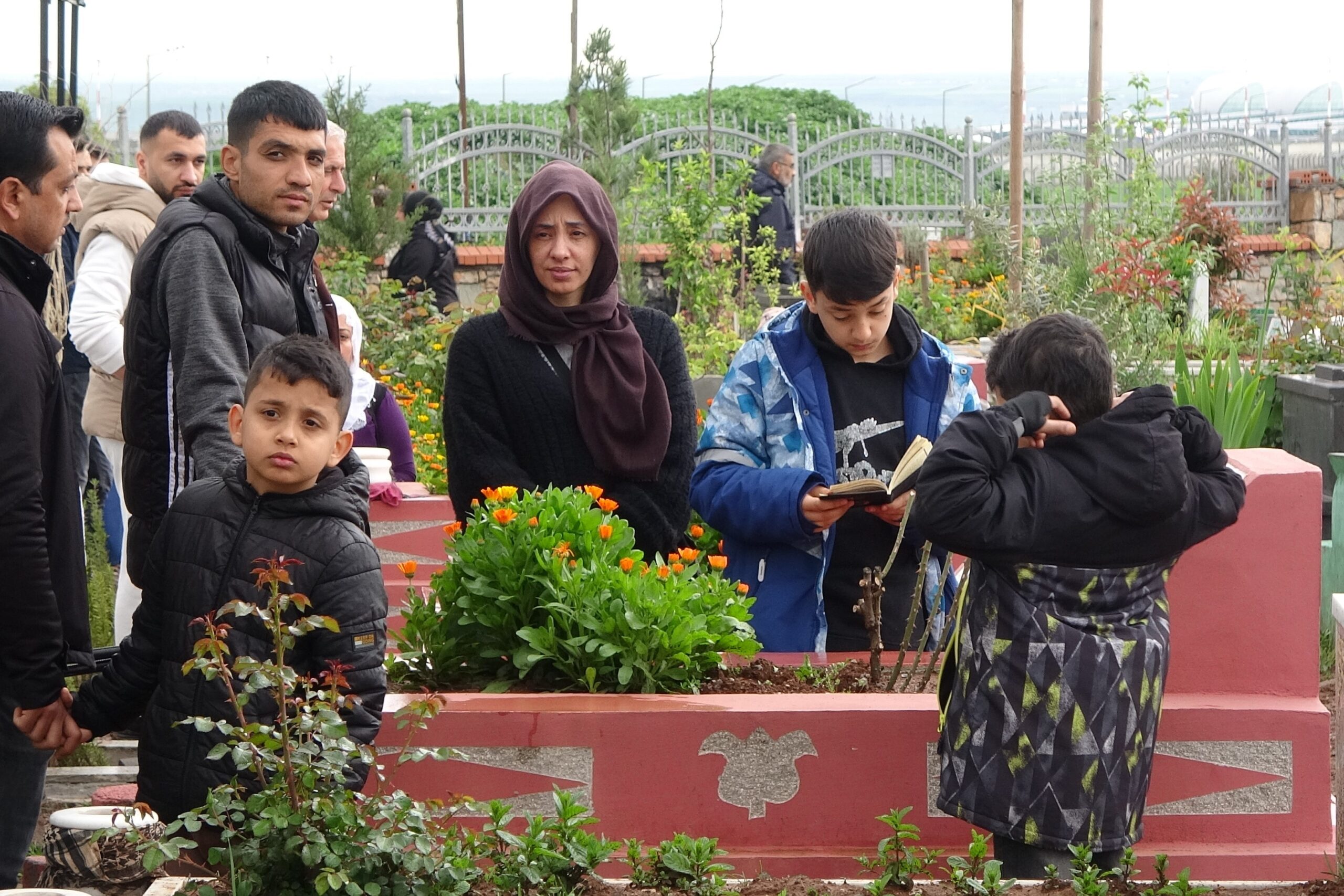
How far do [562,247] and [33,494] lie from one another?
144cm

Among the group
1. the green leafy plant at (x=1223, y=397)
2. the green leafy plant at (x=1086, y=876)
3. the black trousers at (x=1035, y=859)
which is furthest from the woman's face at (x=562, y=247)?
the green leafy plant at (x=1223, y=397)

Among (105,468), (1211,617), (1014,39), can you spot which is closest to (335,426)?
(1211,617)

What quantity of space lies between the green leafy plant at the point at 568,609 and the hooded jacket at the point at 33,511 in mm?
784

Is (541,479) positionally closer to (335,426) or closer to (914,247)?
(335,426)

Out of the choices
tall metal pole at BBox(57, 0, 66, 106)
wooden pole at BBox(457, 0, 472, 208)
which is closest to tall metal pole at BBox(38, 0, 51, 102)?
tall metal pole at BBox(57, 0, 66, 106)

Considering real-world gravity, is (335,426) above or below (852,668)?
above

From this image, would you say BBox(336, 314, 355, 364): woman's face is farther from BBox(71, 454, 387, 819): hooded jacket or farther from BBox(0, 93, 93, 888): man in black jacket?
BBox(71, 454, 387, 819): hooded jacket

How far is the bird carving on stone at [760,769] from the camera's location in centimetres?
304

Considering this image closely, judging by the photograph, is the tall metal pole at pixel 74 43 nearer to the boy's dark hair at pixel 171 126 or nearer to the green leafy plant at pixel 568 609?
the boy's dark hair at pixel 171 126

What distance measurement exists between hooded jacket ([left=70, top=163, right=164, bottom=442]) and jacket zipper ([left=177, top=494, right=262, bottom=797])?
2.15 metres

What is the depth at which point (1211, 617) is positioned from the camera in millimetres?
3145

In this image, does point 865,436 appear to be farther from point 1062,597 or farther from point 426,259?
point 426,259

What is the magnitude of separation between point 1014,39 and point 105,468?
5.32 meters

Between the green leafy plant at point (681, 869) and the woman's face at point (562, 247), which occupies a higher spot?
the woman's face at point (562, 247)
